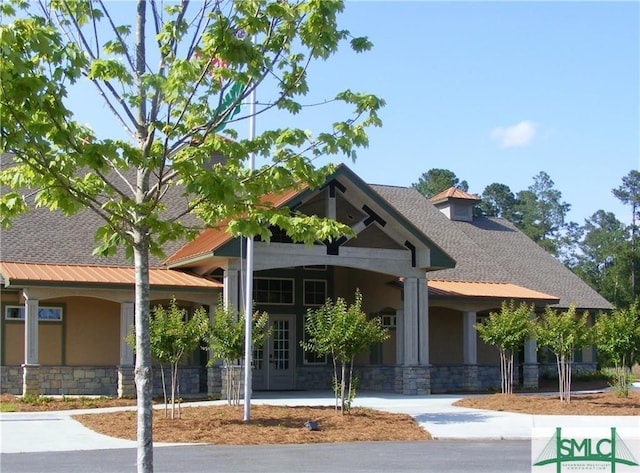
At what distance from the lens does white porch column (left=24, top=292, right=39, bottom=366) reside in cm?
2064

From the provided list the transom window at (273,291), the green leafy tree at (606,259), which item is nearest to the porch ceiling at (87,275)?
the transom window at (273,291)

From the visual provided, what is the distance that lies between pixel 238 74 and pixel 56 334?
16.4 metres

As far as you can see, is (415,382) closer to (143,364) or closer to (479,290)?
(479,290)

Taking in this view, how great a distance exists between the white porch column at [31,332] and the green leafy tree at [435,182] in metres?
65.3

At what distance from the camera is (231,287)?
21.8 meters

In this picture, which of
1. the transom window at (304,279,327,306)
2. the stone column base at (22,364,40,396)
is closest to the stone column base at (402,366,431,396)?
the transom window at (304,279,327,306)

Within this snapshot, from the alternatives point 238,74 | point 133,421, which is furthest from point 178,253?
point 238,74

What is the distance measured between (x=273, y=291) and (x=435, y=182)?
201 feet

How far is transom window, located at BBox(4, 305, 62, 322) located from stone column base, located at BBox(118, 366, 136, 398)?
9.05ft

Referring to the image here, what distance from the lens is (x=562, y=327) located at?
21.3 m

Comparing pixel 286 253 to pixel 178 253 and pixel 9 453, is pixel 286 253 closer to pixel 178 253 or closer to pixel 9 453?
pixel 178 253

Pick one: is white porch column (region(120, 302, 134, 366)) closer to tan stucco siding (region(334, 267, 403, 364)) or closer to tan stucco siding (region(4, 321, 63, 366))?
tan stucco siding (region(4, 321, 63, 366))

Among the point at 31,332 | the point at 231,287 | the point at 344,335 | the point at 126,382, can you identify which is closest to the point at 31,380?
the point at 31,332

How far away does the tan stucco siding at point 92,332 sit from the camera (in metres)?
22.9
